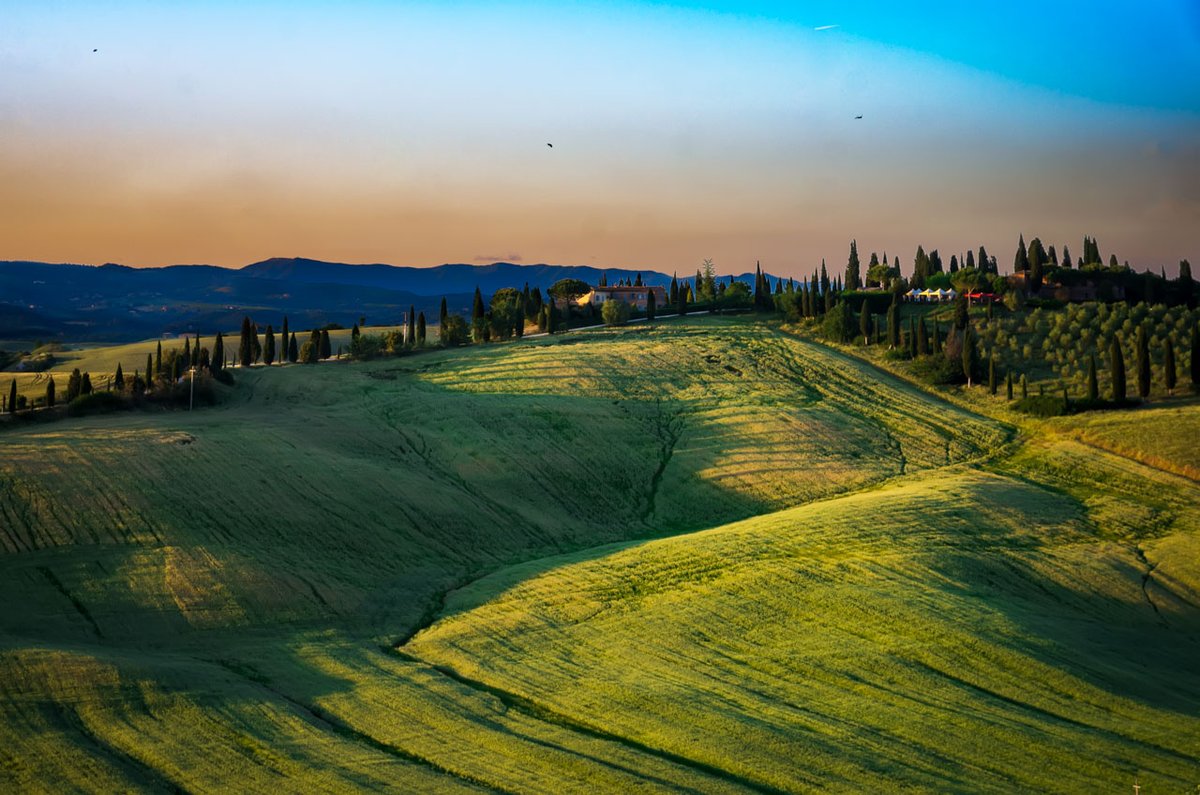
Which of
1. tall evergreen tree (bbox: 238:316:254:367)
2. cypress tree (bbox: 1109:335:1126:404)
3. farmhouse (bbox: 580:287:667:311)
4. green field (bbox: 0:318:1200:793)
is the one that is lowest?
green field (bbox: 0:318:1200:793)

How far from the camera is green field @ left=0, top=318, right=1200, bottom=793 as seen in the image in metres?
28.3

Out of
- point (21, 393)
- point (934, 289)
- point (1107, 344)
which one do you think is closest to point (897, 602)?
point (1107, 344)

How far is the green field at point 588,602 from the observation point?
28312 millimetres

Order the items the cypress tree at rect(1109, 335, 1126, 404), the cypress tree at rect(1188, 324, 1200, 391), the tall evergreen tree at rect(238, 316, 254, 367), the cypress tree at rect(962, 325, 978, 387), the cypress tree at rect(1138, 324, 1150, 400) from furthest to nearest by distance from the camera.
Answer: the tall evergreen tree at rect(238, 316, 254, 367), the cypress tree at rect(962, 325, 978, 387), the cypress tree at rect(1188, 324, 1200, 391), the cypress tree at rect(1138, 324, 1150, 400), the cypress tree at rect(1109, 335, 1126, 404)

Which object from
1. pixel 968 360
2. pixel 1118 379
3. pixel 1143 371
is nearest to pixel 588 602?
pixel 1118 379

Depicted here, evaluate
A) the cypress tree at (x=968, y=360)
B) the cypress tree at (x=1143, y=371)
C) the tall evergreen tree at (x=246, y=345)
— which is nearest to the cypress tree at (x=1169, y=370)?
the cypress tree at (x=1143, y=371)

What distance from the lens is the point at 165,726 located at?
2895 cm

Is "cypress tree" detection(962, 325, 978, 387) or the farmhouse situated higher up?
the farmhouse

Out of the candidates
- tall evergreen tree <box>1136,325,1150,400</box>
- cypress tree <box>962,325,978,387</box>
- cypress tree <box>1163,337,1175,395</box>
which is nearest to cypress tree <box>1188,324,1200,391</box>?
cypress tree <box>1163,337,1175,395</box>

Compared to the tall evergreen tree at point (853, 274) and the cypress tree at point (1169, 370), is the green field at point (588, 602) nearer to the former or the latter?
the cypress tree at point (1169, 370)

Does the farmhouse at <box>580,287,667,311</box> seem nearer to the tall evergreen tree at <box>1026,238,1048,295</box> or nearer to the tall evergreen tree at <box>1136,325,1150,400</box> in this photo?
the tall evergreen tree at <box>1026,238,1048,295</box>

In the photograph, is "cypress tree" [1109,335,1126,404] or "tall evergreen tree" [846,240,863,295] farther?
"tall evergreen tree" [846,240,863,295]

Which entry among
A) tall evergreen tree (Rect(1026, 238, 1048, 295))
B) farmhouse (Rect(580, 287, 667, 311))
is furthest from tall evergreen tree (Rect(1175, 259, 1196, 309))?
farmhouse (Rect(580, 287, 667, 311))

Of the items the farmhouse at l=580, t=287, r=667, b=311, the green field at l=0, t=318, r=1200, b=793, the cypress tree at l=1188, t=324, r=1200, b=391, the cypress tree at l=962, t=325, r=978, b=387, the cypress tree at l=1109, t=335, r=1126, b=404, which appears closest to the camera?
the green field at l=0, t=318, r=1200, b=793
